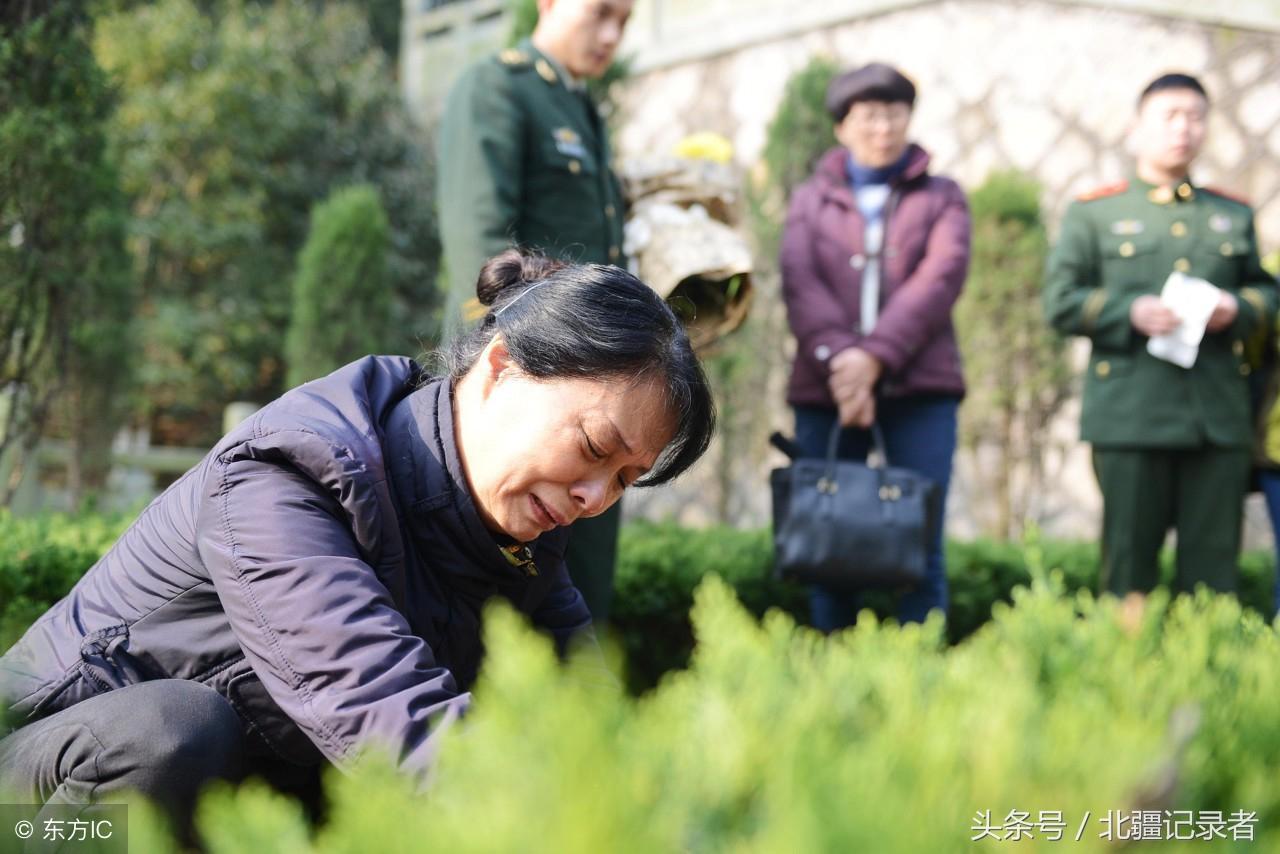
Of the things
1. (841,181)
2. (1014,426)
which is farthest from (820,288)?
(1014,426)

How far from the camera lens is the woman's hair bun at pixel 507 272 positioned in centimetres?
218

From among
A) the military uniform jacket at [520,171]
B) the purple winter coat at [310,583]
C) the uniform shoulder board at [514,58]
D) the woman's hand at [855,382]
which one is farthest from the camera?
the woman's hand at [855,382]

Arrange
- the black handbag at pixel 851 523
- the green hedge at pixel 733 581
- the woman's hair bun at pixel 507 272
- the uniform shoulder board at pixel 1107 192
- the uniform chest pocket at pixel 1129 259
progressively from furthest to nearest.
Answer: the green hedge at pixel 733 581, the uniform shoulder board at pixel 1107 192, the uniform chest pocket at pixel 1129 259, the black handbag at pixel 851 523, the woman's hair bun at pixel 507 272

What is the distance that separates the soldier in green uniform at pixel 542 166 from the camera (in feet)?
10.9

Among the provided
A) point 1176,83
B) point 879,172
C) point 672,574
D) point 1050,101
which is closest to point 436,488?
point 672,574

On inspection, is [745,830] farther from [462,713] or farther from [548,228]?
[548,228]

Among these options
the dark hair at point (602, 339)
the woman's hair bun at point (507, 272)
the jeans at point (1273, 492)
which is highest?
the woman's hair bun at point (507, 272)

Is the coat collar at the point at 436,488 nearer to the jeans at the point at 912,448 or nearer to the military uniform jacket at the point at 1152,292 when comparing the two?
the jeans at the point at 912,448

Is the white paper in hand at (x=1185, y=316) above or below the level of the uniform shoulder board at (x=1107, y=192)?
below

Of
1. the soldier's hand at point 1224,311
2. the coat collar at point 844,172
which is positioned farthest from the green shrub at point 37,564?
the soldier's hand at point 1224,311

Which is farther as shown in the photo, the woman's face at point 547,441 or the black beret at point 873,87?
the black beret at point 873,87

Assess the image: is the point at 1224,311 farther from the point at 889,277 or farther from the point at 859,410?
the point at 859,410

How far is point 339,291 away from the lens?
9.35 m

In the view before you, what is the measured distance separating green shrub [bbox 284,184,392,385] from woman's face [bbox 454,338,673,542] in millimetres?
7575
